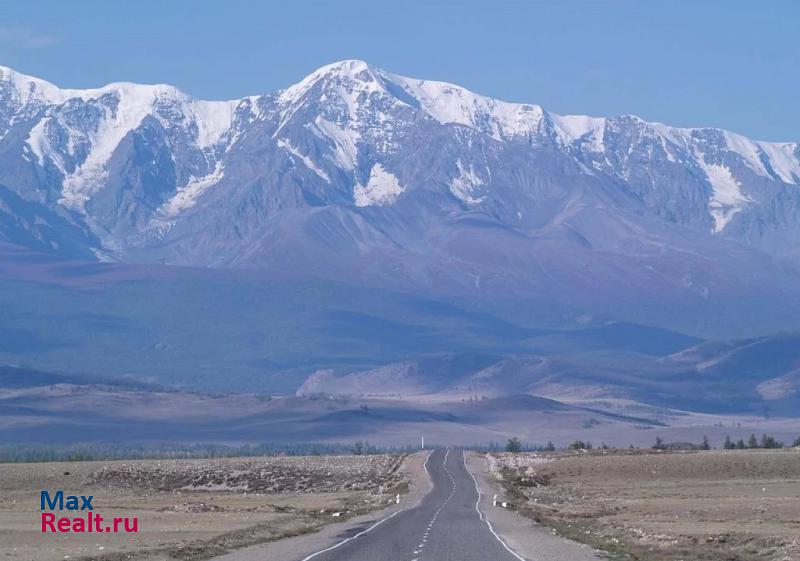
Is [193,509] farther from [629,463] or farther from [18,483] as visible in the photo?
[629,463]

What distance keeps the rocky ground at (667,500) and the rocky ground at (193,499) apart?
730 centimetres

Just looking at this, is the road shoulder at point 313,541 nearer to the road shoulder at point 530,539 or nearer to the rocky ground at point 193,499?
the rocky ground at point 193,499

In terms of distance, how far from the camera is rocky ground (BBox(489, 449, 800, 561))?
157 ft

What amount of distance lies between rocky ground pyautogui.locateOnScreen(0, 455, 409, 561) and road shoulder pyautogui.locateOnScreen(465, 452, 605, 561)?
5.21 meters

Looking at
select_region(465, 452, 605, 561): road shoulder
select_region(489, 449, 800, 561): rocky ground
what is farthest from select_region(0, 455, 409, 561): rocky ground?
select_region(489, 449, 800, 561): rocky ground

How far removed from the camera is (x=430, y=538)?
49.3 metres

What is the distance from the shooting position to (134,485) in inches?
3391

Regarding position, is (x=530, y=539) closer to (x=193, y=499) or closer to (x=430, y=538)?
(x=430, y=538)

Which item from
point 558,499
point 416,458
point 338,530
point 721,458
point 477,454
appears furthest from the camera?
point 477,454

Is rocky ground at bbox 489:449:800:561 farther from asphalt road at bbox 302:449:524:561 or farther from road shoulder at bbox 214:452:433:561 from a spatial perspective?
road shoulder at bbox 214:452:433:561

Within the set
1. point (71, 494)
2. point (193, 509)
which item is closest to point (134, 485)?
point (71, 494)

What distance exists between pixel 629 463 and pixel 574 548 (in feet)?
139

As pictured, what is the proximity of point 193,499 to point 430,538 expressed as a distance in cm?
2798

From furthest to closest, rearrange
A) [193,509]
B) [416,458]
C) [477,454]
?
[477,454]
[416,458]
[193,509]
